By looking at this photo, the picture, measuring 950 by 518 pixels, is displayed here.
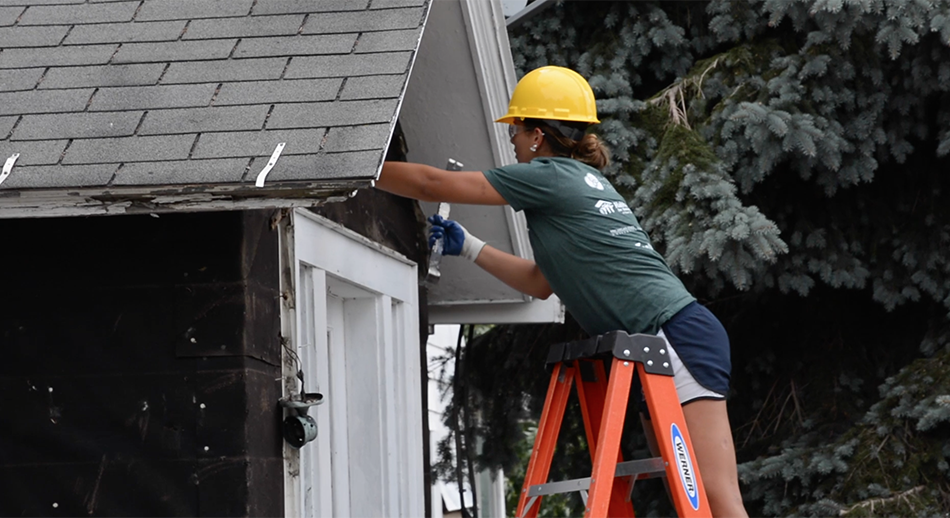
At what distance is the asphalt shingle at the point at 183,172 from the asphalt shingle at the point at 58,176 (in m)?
0.05

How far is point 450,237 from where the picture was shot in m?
4.40

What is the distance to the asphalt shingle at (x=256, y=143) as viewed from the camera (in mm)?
3254

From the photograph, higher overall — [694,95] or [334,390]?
[694,95]

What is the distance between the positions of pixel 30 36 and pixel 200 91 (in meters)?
0.78

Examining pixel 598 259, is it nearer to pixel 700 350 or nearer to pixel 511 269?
pixel 700 350

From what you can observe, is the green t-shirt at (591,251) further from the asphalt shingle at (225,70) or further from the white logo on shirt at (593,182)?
the asphalt shingle at (225,70)

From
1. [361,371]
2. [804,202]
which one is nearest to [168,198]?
[361,371]

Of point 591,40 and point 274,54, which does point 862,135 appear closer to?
point 591,40

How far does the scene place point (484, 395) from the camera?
866cm

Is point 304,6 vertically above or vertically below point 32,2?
below

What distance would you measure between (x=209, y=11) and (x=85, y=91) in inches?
22.7

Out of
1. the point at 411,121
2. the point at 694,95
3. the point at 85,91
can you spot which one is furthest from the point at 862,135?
the point at 85,91

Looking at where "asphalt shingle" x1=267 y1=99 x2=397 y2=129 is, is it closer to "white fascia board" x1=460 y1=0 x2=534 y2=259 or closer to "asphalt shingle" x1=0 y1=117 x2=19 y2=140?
"asphalt shingle" x1=0 y1=117 x2=19 y2=140

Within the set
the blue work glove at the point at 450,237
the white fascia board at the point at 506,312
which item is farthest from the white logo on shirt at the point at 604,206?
the white fascia board at the point at 506,312
